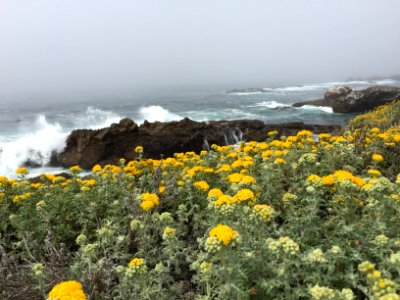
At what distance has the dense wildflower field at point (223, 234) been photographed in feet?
8.76

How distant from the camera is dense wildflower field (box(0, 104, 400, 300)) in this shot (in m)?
2.67

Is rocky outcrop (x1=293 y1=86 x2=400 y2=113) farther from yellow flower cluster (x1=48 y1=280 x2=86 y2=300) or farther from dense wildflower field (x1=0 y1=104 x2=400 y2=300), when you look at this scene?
yellow flower cluster (x1=48 y1=280 x2=86 y2=300)

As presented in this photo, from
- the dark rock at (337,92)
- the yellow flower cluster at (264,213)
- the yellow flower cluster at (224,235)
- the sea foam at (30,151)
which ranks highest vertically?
the dark rock at (337,92)

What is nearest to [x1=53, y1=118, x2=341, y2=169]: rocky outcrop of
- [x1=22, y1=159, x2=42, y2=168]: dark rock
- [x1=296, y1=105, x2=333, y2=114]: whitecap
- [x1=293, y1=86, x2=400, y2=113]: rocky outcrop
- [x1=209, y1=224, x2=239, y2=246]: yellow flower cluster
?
[x1=22, y1=159, x2=42, y2=168]: dark rock

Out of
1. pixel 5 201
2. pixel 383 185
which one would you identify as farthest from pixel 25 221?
pixel 383 185

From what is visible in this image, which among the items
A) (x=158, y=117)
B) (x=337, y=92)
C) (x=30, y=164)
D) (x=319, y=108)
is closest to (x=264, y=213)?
(x=30, y=164)

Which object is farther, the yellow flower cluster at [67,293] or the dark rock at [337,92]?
the dark rock at [337,92]

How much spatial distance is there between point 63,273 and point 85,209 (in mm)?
1521

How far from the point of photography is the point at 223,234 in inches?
96.1

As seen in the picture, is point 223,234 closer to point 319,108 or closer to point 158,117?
point 158,117

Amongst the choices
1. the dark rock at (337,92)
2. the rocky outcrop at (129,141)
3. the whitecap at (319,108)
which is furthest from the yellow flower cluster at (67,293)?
the dark rock at (337,92)

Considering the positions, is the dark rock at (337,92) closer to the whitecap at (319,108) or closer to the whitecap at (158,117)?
the whitecap at (319,108)

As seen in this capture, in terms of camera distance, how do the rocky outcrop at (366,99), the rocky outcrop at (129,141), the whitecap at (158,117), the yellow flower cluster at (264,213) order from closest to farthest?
the yellow flower cluster at (264,213) < the rocky outcrop at (129,141) < the rocky outcrop at (366,99) < the whitecap at (158,117)

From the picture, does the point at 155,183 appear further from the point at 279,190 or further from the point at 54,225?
the point at 279,190
